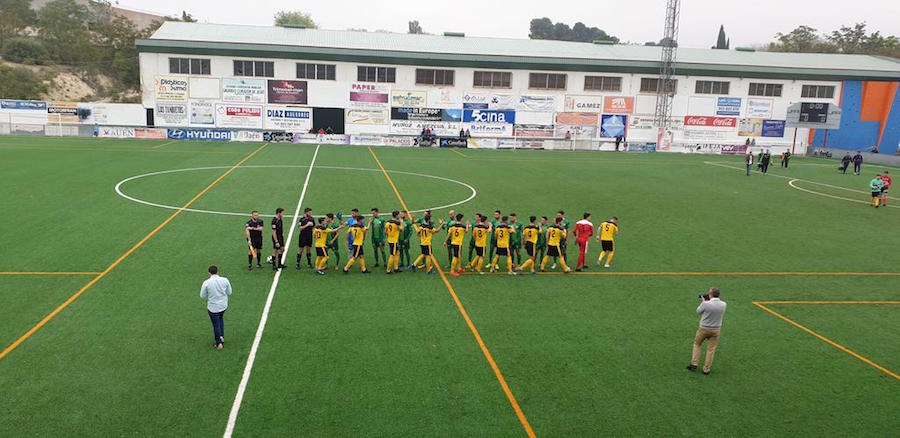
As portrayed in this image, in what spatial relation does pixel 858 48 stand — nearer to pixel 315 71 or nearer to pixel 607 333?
pixel 315 71

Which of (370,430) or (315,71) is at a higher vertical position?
(315,71)

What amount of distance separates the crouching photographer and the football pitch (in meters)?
0.45

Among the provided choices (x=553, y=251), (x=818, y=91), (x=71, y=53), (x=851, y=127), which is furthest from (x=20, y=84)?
(x=851, y=127)

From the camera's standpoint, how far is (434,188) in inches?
1260

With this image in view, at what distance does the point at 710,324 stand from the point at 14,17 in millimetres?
111193

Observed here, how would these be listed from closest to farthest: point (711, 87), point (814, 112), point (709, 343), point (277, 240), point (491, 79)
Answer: point (709, 343) → point (277, 240) → point (814, 112) → point (491, 79) → point (711, 87)

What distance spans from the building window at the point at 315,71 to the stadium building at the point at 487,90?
102 mm

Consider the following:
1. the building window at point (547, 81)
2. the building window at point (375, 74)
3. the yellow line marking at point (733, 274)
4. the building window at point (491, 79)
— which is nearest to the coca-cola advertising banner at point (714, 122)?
the building window at point (547, 81)

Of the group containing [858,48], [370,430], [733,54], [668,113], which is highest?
[858,48]

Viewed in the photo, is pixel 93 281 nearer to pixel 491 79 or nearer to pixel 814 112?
pixel 491 79

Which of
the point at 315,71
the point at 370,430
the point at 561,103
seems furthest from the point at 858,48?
the point at 370,430

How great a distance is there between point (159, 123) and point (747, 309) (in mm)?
58545

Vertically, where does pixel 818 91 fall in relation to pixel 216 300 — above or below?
above

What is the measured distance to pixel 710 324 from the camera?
11.4 metres
